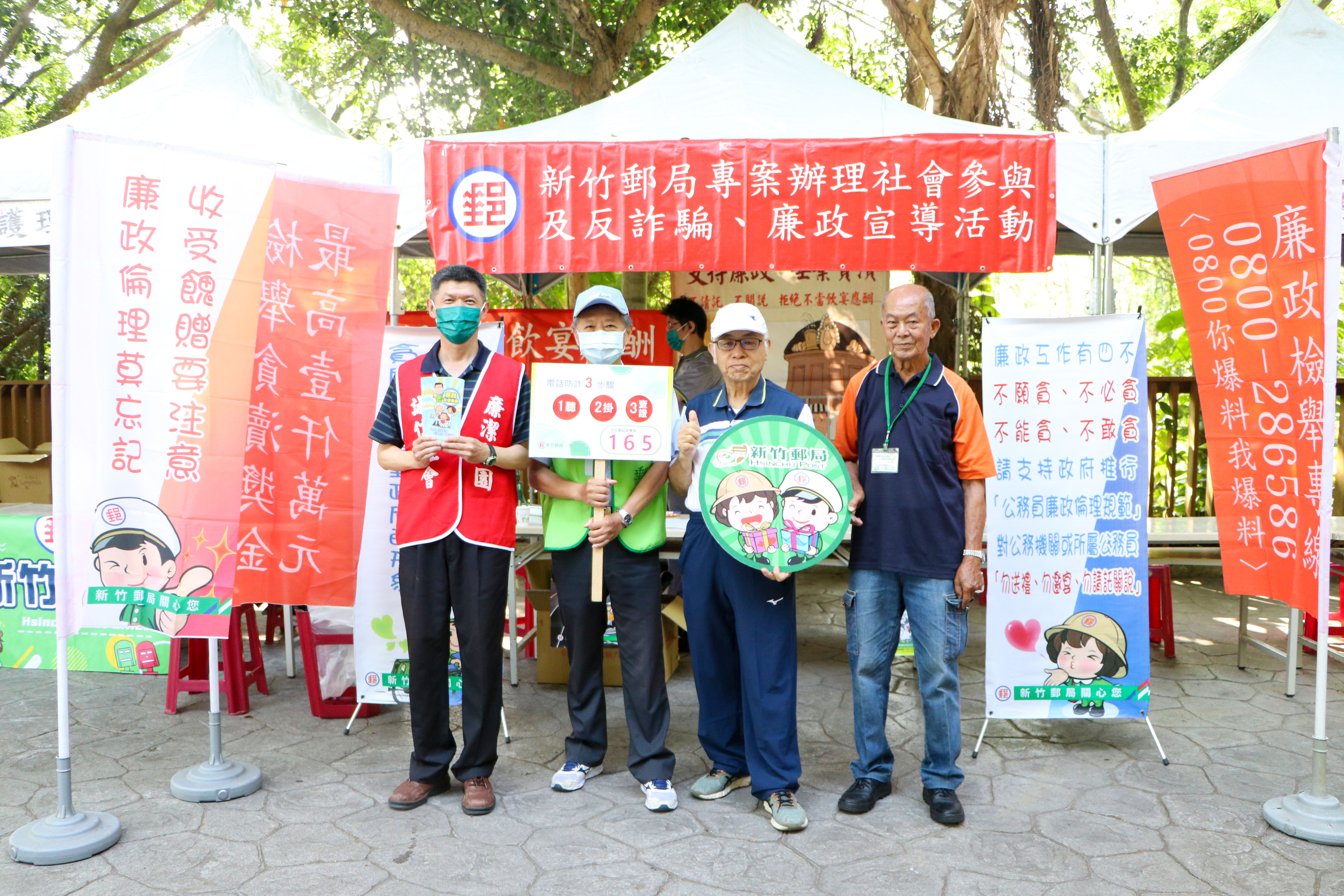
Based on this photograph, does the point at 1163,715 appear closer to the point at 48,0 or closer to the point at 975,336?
the point at 975,336

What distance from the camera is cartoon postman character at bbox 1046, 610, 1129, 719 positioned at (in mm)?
3664

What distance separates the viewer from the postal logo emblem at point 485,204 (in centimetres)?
405

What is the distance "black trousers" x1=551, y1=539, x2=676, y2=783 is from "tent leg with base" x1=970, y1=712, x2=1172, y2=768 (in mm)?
1255

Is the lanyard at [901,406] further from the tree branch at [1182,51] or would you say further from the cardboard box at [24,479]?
the tree branch at [1182,51]

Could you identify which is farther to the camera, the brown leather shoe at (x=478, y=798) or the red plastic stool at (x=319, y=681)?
the red plastic stool at (x=319, y=681)

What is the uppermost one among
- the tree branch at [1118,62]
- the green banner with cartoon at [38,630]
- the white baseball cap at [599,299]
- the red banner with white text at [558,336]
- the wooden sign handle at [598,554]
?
the tree branch at [1118,62]

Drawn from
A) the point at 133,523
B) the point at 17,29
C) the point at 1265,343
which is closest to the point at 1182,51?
the point at 1265,343

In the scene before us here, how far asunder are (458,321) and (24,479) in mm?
5462

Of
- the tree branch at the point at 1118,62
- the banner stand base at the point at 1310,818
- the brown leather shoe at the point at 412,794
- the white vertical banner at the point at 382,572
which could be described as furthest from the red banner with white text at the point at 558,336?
the tree branch at the point at 1118,62

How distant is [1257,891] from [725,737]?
161 centimetres

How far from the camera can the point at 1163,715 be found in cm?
417

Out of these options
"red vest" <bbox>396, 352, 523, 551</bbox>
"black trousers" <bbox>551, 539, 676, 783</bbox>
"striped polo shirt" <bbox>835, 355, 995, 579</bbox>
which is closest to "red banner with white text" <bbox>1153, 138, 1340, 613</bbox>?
"striped polo shirt" <bbox>835, 355, 995, 579</bbox>

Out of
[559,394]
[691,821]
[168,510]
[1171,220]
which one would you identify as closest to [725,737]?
[691,821]

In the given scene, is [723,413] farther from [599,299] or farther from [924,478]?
[924,478]
